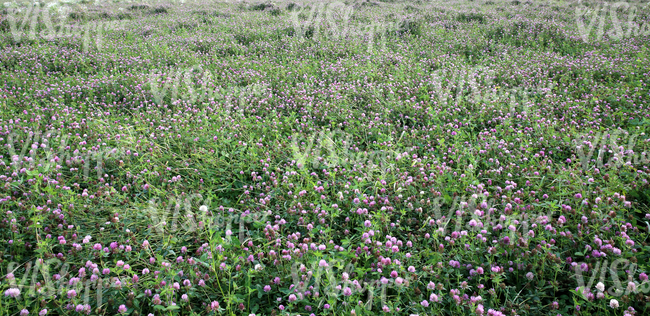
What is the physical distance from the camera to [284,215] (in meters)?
3.77

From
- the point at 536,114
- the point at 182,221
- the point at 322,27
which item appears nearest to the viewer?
the point at 182,221

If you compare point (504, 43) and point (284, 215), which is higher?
point (504, 43)

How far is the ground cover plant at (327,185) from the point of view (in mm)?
2871

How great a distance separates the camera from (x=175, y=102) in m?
6.22

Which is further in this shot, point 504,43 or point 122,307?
point 504,43

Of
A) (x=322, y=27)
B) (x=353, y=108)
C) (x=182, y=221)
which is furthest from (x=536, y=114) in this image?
(x=322, y=27)

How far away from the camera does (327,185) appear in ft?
13.2

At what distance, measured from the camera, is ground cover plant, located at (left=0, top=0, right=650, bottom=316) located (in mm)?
2871

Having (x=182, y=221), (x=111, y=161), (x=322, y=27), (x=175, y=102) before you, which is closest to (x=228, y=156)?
(x=182, y=221)

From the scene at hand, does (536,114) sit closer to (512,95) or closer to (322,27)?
(512,95)

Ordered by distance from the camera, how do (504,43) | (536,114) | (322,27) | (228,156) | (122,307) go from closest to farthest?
(122,307) → (228,156) → (536,114) → (504,43) → (322,27)

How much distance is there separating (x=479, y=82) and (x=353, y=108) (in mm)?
2624

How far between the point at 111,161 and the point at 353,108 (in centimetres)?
368

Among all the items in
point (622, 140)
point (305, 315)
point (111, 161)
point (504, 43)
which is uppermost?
point (504, 43)
